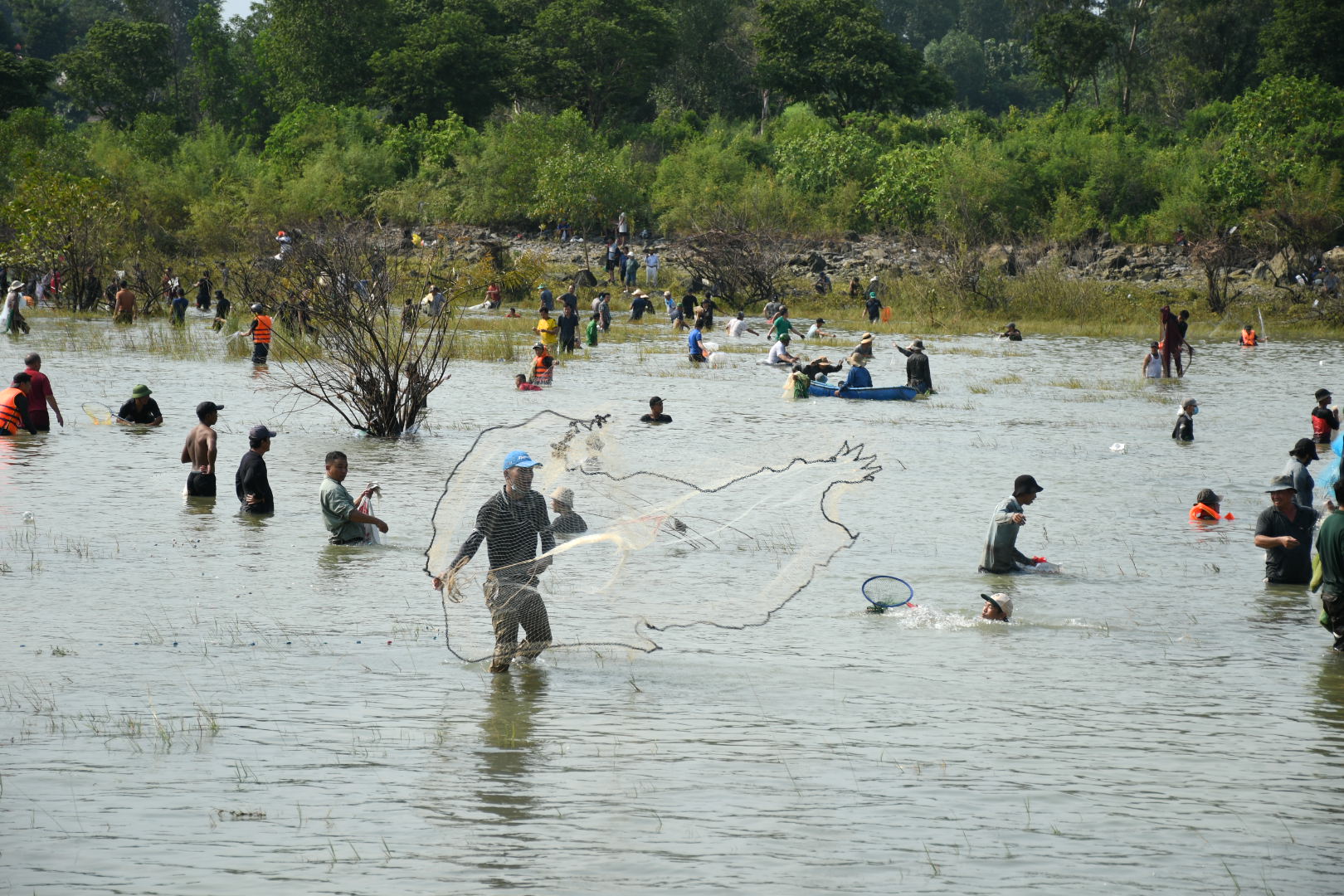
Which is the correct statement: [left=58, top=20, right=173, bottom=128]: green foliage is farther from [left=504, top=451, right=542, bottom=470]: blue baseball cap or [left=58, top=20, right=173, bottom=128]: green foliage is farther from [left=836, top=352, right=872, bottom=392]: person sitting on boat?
[left=504, top=451, right=542, bottom=470]: blue baseball cap

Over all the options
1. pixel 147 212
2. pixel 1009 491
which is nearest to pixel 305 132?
pixel 147 212

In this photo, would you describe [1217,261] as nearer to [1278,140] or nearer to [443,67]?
[1278,140]

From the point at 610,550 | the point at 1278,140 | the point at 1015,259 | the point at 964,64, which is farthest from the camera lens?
the point at 964,64

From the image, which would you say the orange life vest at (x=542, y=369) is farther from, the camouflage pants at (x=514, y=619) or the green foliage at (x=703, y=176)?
the green foliage at (x=703, y=176)

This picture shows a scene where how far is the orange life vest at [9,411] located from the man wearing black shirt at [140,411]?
159 centimetres

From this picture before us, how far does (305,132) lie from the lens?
7231 cm

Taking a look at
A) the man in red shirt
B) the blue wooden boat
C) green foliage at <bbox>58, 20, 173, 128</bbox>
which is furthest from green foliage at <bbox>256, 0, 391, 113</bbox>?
the man in red shirt

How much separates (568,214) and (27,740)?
183 feet

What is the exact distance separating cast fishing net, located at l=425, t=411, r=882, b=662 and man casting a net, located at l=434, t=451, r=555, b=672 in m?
0.01

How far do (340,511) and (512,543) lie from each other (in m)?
5.13

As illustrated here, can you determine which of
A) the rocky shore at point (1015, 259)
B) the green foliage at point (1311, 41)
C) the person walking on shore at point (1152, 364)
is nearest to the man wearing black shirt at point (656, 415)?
the person walking on shore at point (1152, 364)

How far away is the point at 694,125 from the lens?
7600 cm

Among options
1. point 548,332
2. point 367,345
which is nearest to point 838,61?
point 548,332

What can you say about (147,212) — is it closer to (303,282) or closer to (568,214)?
(568,214)
